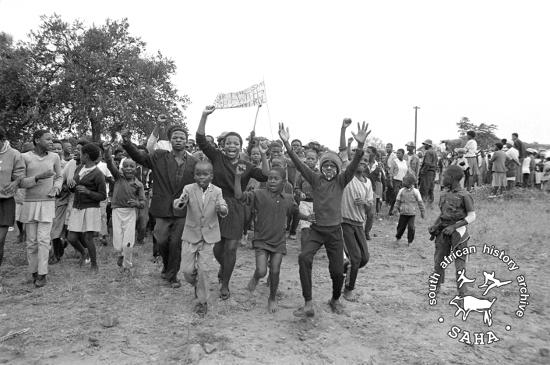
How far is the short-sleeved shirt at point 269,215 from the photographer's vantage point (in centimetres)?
504

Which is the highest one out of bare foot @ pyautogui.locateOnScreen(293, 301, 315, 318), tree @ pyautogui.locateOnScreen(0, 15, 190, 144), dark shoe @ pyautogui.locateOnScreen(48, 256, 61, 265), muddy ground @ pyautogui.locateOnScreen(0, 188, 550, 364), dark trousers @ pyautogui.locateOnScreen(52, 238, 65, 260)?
tree @ pyautogui.locateOnScreen(0, 15, 190, 144)

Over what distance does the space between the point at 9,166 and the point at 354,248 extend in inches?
180

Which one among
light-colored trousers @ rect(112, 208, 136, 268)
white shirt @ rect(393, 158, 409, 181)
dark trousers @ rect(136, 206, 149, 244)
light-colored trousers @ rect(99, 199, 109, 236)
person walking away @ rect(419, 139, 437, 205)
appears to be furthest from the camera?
person walking away @ rect(419, 139, 437, 205)

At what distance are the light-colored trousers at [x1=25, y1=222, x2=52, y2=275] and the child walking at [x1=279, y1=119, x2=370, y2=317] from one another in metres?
3.46

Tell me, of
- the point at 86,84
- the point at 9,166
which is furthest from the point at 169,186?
the point at 86,84

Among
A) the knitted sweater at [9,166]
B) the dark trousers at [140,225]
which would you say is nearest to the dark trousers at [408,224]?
the dark trousers at [140,225]

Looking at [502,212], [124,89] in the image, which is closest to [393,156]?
[502,212]

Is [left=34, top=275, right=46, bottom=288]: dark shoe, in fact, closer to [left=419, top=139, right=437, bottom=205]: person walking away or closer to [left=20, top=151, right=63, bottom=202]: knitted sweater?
[left=20, top=151, right=63, bottom=202]: knitted sweater

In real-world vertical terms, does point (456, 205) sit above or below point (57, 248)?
above

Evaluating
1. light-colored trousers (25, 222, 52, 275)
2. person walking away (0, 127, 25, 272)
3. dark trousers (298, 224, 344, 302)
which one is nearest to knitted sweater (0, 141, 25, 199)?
person walking away (0, 127, 25, 272)

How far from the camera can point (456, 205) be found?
5.40 metres

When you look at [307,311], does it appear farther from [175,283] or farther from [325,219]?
[175,283]

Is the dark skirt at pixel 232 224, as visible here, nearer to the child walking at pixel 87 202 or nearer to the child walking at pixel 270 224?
the child walking at pixel 270 224

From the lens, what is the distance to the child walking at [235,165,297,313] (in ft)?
16.5
